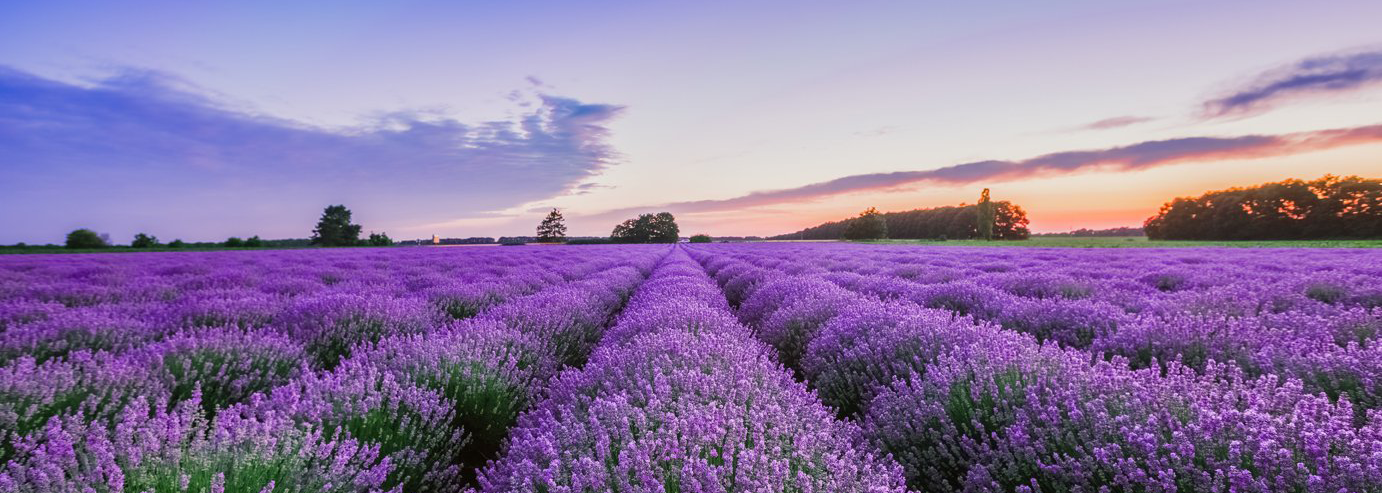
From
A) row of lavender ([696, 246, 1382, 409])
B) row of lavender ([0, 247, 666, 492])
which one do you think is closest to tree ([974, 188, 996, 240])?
row of lavender ([696, 246, 1382, 409])

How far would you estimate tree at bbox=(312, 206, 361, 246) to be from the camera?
2043 inches

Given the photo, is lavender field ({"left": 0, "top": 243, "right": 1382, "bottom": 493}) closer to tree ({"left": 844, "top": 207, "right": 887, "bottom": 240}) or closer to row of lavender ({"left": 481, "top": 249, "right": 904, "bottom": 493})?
row of lavender ({"left": 481, "top": 249, "right": 904, "bottom": 493})

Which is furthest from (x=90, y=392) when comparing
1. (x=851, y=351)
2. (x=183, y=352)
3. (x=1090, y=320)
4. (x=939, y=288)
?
(x=939, y=288)

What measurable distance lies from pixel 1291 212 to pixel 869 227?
139 feet

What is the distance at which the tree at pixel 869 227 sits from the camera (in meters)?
78.7

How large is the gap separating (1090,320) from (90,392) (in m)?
5.92

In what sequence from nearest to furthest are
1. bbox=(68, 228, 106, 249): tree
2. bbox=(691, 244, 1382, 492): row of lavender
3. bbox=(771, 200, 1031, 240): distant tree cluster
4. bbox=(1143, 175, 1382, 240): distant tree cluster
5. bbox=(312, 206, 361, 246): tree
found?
bbox=(691, 244, 1382, 492): row of lavender → bbox=(68, 228, 106, 249): tree → bbox=(1143, 175, 1382, 240): distant tree cluster → bbox=(312, 206, 361, 246): tree → bbox=(771, 200, 1031, 240): distant tree cluster

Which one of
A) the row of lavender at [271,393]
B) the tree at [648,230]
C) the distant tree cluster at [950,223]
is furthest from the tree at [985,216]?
the row of lavender at [271,393]

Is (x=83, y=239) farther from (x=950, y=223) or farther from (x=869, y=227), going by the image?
(x=950, y=223)

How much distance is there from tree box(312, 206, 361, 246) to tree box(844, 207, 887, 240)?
6458cm

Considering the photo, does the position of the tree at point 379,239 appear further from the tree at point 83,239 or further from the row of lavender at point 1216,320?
the row of lavender at point 1216,320

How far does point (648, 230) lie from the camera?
265 ft

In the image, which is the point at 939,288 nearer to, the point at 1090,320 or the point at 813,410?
the point at 1090,320

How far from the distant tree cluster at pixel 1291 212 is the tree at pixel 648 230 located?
59.5 meters
